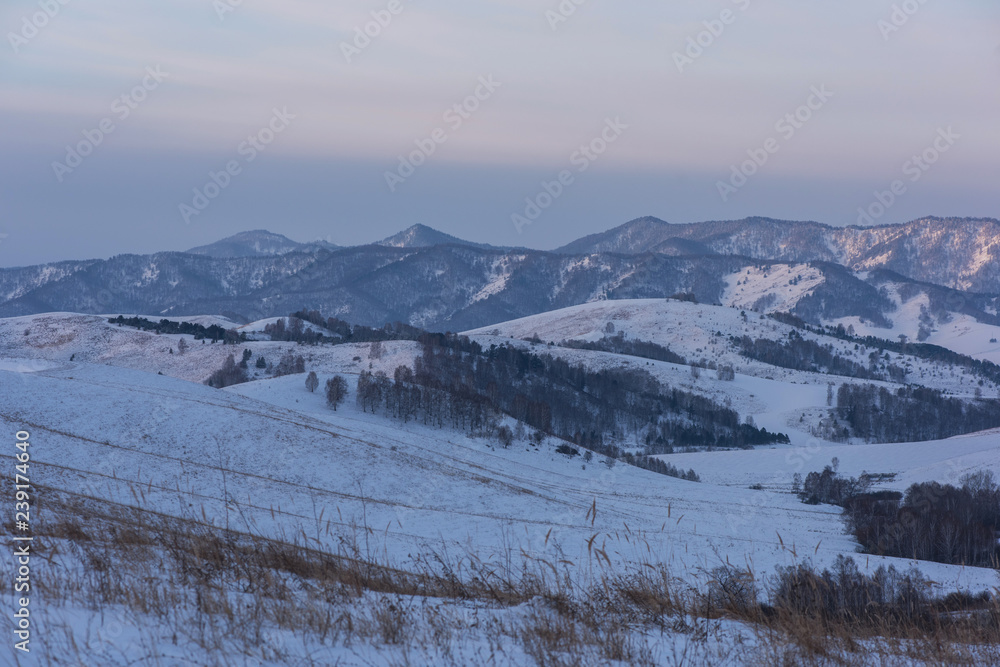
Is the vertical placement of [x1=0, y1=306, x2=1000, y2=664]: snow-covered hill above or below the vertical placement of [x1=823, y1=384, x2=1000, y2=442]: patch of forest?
below

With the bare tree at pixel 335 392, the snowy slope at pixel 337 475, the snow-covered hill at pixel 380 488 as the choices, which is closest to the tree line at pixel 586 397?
the bare tree at pixel 335 392

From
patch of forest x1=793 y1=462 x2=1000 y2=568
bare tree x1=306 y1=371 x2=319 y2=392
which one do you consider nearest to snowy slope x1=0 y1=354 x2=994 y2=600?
patch of forest x1=793 y1=462 x2=1000 y2=568

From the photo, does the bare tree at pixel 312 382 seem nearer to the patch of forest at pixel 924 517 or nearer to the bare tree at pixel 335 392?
the bare tree at pixel 335 392

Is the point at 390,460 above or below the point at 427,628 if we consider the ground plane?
below

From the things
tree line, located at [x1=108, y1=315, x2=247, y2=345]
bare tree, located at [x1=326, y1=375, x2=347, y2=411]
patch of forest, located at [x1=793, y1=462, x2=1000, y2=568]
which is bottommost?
patch of forest, located at [x1=793, y1=462, x2=1000, y2=568]

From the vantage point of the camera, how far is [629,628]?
711 cm

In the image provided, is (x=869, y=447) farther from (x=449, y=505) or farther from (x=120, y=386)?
(x=120, y=386)

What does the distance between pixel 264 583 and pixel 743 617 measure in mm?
5702

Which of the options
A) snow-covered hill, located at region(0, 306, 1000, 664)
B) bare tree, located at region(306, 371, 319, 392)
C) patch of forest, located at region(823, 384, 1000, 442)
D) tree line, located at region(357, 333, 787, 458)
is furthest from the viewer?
patch of forest, located at region(823, 384, 1000, 442)

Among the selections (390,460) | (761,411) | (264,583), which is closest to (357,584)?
(264,583)

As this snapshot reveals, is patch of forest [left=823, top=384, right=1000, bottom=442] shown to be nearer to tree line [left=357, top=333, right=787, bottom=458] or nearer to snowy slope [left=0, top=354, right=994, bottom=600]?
tree line [left=357, top=333, right=787, bottom=458]

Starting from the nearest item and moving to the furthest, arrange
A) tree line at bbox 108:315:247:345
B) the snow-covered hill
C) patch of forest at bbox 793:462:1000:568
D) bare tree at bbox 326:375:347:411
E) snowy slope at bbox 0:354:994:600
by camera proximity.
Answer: the snow-covered hill → snowy slope at bbox 0:354:994:600 → patch of forest at bbox 793:462:1000:568 → bare tree at bbox 326:375:347:411 → tree line at bbox 108:315:247:345

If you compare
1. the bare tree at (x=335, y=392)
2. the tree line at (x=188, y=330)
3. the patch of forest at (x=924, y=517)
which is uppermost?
the tree line at (x=188, y=330)

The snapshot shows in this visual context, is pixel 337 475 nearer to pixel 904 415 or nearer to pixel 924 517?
pixel 924 517
